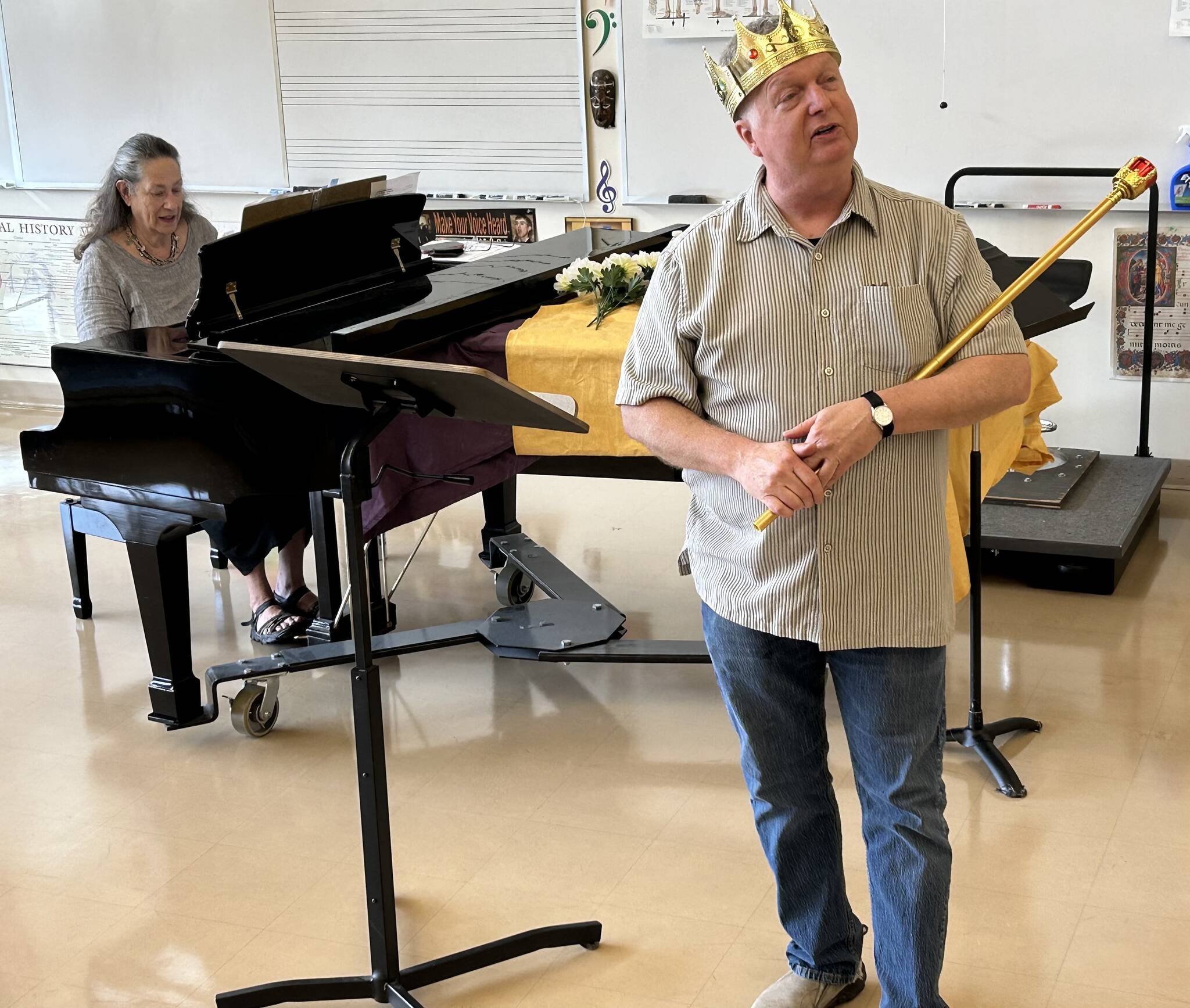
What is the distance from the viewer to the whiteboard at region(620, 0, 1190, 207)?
4844 mm

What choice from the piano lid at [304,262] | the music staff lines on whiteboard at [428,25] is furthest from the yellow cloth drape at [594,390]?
the music staff lines on whiteboard at [428,25]

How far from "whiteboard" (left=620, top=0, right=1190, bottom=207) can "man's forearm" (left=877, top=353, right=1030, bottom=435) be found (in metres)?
3.34

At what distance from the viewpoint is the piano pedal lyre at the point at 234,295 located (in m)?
3.33

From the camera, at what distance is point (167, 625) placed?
11.7 ft

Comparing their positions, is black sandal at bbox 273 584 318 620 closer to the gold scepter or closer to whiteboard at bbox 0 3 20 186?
Answer: the gold scepter

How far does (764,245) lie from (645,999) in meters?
1.34

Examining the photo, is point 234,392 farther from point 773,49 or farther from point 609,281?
point 773,49

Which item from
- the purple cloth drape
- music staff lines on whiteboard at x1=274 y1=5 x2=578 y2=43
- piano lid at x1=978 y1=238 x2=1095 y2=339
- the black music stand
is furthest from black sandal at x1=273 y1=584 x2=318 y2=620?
music staff lines on whiteboard at x1=274 y1=5 x2=578 y2=43

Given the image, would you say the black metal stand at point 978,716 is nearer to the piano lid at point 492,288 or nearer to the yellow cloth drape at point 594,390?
the yellow cloth drape at point 594,390

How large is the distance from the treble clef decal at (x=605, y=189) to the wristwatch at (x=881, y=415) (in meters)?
4.13

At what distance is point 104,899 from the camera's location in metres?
2.87

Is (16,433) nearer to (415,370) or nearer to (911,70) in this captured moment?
(911,70)

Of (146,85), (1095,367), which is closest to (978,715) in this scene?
(1095,367)

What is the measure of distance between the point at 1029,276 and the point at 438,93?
433 cm
